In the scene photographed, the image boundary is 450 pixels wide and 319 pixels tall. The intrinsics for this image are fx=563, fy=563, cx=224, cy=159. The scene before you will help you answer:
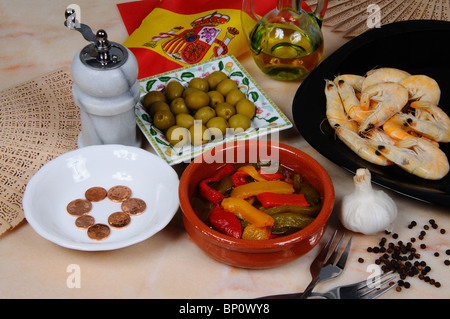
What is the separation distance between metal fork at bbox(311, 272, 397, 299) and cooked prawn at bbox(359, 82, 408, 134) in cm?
38

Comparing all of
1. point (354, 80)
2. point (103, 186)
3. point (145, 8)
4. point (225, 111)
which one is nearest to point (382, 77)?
point (354, 80)

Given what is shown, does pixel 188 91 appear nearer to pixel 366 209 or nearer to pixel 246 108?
pixel 246 108

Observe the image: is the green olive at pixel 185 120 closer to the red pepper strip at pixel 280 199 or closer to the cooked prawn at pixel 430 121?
the red pepper strip at pixel 280 199

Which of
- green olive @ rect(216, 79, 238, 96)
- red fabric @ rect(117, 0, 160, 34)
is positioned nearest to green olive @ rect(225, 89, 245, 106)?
green olive @ rect(216, 79, 238, 96)

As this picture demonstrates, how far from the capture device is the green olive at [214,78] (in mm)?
1449

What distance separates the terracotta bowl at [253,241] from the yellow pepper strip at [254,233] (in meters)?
0.04

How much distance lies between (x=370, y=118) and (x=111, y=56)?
59cm

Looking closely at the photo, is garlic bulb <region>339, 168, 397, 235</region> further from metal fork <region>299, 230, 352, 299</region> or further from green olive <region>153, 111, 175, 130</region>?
green olive <region>153, 111, 175, 130</region>

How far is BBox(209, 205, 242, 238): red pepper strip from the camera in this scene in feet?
3.43

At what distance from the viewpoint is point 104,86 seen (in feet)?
3.82

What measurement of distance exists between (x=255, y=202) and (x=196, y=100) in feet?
1.18

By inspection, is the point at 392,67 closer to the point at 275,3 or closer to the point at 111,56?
the point at 275,3

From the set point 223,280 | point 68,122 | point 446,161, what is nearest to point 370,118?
point 446,161

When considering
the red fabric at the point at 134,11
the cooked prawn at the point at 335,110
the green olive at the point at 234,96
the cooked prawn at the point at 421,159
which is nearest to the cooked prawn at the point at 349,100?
the cooked prawn at the point at 335,110
